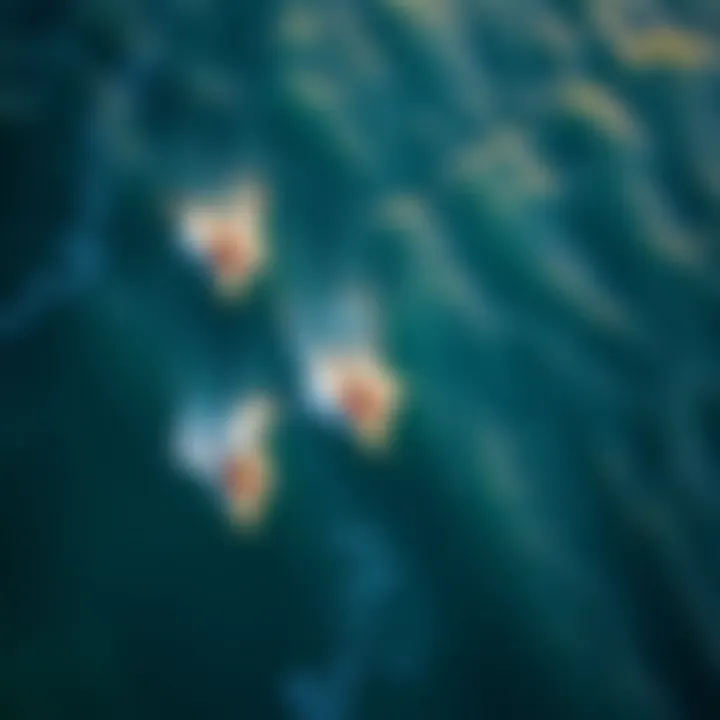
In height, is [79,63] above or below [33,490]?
above

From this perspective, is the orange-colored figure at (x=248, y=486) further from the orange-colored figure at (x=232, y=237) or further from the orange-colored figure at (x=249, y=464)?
the orange-colored figure at (x=232, y=237)

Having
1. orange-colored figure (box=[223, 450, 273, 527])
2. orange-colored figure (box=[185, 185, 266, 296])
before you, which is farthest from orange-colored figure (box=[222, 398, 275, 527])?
orange-colored figure (box=[185, 185, 266, 296])

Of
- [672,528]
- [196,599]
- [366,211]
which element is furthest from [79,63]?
[672,528]

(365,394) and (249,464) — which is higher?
(365,394)

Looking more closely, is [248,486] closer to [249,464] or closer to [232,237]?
[249,464]

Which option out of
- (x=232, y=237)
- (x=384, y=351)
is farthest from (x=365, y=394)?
(x=232, y=237)

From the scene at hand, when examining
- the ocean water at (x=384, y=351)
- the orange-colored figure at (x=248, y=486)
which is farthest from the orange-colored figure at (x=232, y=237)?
the orange-colored figure at (x=248, y=486)

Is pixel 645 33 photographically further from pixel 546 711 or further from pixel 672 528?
pixel 546 711
